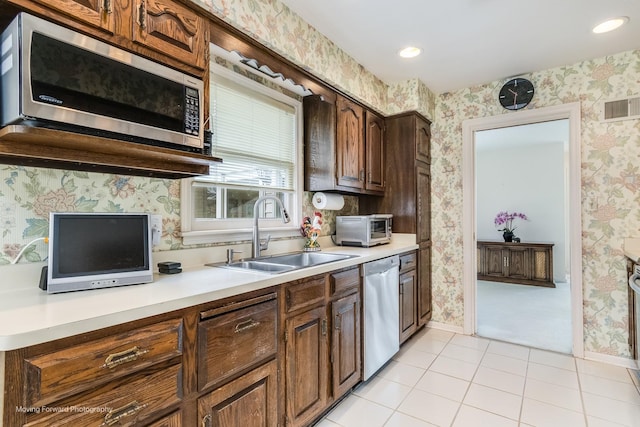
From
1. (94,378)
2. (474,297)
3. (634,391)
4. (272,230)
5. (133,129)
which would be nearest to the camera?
(94,378)

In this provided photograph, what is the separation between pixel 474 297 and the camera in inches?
127

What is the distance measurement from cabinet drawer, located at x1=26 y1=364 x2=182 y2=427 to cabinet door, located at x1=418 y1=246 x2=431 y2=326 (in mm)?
2513

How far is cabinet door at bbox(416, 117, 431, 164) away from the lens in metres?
3.16

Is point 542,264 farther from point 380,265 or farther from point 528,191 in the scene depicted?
point 380,265

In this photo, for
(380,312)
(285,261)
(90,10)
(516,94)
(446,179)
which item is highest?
(516,94)

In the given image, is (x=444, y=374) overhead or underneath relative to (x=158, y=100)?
underneath

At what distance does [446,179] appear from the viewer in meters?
3.38

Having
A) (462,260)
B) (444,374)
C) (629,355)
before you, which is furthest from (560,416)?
(462,260)

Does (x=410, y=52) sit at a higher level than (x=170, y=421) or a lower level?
higher

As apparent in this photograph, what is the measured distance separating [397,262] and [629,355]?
1.94 meters

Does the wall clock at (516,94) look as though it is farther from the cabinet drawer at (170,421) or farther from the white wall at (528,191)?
the cabinet drawer at (170,421)

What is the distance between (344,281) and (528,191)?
17.8 feet

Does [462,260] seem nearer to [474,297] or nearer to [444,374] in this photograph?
[474,297]

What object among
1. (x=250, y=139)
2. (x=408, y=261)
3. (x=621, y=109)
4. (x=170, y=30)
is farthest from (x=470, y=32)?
(x=170, y=30)
